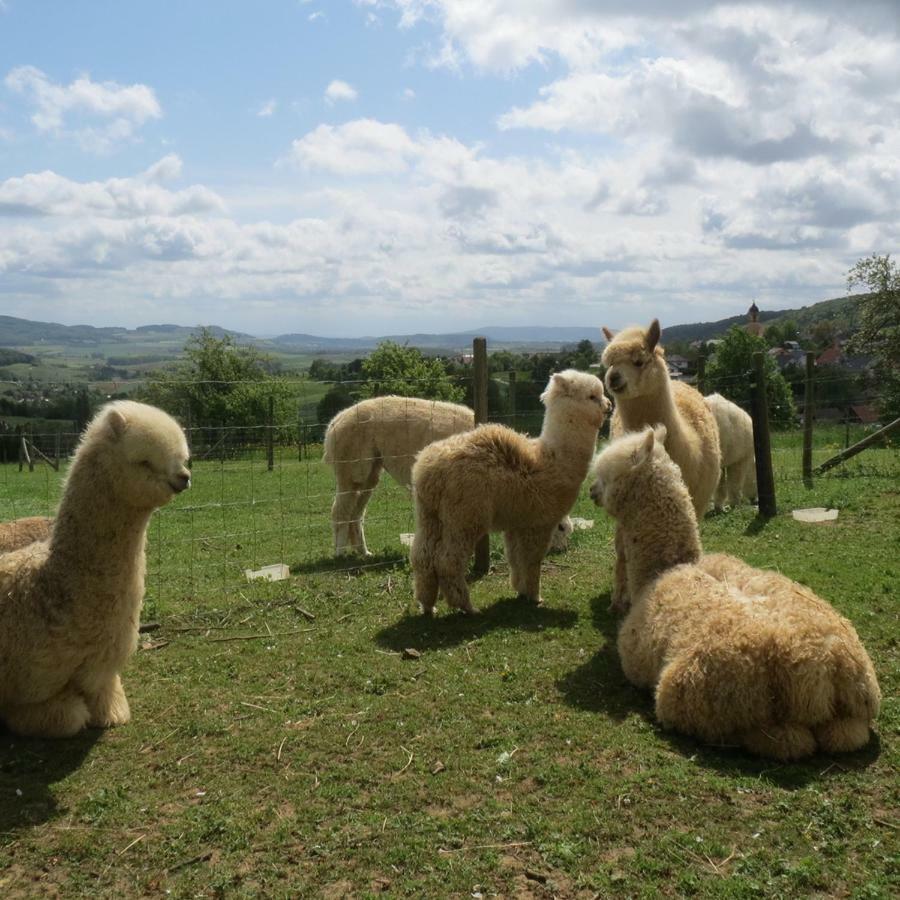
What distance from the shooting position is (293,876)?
3.63m

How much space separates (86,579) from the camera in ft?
16.5

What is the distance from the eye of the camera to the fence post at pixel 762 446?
11938 mm

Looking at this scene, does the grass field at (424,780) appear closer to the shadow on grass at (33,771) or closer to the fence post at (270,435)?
the shadow on grass at (33,771)

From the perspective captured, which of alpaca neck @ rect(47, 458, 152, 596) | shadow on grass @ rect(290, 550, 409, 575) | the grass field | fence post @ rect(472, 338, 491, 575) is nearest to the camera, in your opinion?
the grass field

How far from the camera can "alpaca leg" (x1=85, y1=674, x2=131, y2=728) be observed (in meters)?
5.25

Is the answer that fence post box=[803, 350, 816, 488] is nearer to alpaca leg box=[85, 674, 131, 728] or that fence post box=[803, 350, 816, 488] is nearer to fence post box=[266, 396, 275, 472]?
fence post box=[266, 396, 275, 472]

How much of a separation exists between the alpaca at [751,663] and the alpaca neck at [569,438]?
88.5 inches

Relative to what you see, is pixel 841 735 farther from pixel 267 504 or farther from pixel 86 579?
pixel 267 504

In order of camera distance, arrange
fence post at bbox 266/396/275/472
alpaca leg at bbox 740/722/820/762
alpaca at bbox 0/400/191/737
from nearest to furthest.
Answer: alpaca leg at bbox 740/722/820/762
alpaca at bbox 0/400/191/737
fence post at bbox 266/396/275/472

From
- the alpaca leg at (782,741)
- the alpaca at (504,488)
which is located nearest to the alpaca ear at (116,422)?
the alpaca at (504,488)

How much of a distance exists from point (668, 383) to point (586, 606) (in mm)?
2401

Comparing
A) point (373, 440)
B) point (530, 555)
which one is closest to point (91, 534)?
point (530, 555)

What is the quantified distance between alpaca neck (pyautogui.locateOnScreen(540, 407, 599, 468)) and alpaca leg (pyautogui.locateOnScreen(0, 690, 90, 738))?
469cm

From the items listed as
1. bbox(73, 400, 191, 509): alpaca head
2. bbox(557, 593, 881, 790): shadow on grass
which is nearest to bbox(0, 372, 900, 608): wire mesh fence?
bbox(73, 400, 191, 509): alpaca head
